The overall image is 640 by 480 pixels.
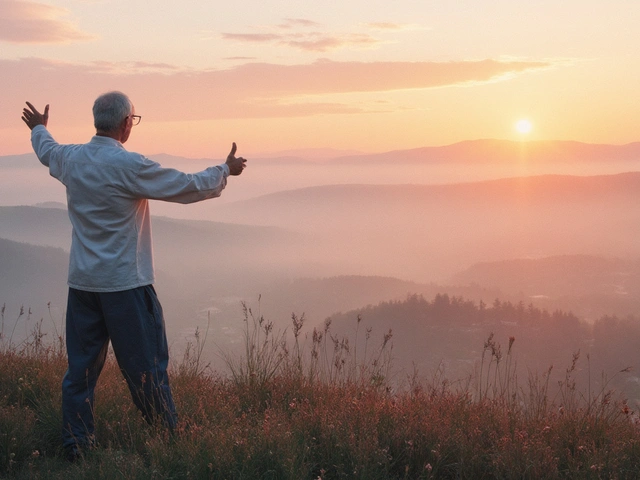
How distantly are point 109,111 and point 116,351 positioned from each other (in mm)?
1419

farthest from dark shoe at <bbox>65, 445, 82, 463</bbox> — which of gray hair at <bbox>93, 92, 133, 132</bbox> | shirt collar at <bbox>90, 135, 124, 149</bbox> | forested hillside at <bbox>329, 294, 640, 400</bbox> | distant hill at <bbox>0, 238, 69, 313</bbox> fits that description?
distant hill at <bbox>0, 238, 69, 313</bbox>

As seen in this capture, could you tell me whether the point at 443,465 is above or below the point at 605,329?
above

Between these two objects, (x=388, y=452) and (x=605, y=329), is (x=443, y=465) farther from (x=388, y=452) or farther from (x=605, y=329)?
(x=605, y=329)

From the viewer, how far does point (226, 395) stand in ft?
14.4

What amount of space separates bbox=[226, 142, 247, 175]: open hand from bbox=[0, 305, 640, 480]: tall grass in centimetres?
149

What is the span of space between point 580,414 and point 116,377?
132 inches

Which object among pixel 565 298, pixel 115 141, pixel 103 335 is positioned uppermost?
pixel 115 141

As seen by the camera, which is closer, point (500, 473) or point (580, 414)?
point (500, 473)

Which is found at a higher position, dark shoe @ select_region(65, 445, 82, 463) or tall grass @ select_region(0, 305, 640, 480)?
tall grass @ select_region(0, 305, 640, 480)

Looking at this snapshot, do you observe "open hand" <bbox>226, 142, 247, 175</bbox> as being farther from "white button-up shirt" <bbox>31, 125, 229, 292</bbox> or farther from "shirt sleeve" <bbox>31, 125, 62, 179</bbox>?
"shirt sleeve" <bbox>31, 125, 62, 179</bbox>

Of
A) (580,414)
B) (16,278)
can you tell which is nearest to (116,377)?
(580,414)

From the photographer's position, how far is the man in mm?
3398

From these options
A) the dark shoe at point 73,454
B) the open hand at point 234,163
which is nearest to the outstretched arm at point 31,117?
the open hand at point 234,163

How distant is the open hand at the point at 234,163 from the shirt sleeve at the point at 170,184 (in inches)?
8.9
